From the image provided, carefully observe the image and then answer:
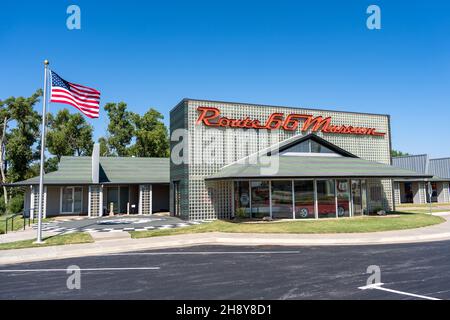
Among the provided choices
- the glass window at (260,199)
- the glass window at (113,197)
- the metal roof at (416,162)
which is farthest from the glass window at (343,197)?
the metal roof at (416,162)

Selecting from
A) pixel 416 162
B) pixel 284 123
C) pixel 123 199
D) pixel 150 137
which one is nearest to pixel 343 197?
pixel 284 123

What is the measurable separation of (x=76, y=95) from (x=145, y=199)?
49.4 ft

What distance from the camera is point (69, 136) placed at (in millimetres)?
52375

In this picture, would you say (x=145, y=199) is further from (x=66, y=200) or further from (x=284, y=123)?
(x=284, y=123)

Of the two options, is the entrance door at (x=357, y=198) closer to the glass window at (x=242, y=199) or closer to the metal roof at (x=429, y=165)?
the glass window at (x=242, y=199)

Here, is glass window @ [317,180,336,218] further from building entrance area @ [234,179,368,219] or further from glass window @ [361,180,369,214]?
glass window @ [361,180,369,214]

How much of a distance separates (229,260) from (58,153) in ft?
156

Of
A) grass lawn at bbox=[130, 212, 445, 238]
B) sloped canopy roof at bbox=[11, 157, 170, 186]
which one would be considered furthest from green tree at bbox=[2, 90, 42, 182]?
grass lawn at bbox=[130, 212, 445, 238]

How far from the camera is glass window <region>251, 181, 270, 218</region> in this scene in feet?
74.1

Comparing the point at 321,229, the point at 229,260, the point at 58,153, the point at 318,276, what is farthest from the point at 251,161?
the point at 58,153

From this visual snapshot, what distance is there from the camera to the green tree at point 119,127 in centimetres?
5453

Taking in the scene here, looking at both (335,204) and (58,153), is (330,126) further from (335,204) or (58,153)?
(58,153)

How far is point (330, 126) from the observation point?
27500 mm
